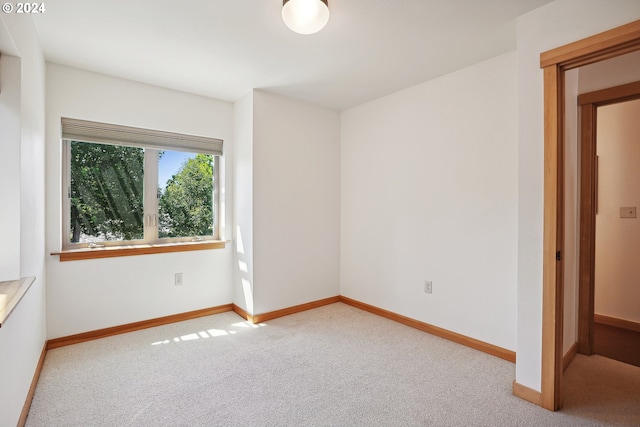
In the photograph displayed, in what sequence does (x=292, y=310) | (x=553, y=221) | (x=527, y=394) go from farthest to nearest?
(x=292, y=310) → (x=527, y=394) → (x=553, y=221)

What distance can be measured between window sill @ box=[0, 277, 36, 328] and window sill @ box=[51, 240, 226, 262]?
3.66 feet

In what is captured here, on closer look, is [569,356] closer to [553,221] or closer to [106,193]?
[553,221]

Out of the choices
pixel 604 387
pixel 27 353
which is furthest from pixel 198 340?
pixel 604 387

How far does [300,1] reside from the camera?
5.60 ft

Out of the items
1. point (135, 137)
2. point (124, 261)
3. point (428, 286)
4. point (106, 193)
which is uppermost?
point (135, 137)

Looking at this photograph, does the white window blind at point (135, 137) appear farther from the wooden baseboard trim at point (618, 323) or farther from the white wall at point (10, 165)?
the wooden baseboard trim at point (618, 323)

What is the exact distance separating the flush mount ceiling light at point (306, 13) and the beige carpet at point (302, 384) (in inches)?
88.1

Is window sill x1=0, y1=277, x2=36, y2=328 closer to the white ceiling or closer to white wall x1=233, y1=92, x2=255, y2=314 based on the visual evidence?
the white ceiling

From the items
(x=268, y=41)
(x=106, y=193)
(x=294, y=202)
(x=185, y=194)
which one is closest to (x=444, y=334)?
(x=294, y=202)

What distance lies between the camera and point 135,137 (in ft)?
10.0

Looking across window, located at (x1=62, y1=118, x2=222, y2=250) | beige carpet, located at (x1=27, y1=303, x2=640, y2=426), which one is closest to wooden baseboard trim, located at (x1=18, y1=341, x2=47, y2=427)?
beige carpet, located at (x1=27, y1=303, x2=640, y2=426)

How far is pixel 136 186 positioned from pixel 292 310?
83.4 inches

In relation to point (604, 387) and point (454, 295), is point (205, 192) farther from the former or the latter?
point (604, 387)

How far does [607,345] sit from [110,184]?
15.7 feet
